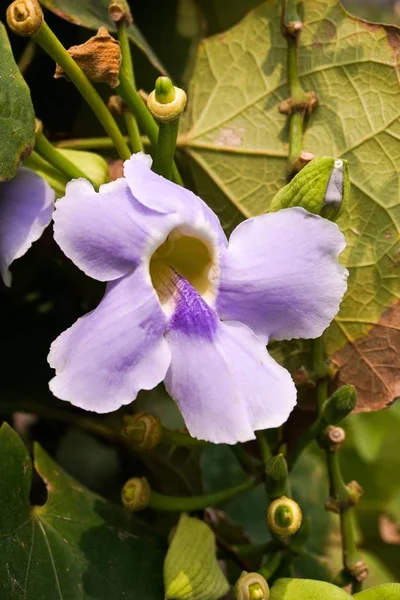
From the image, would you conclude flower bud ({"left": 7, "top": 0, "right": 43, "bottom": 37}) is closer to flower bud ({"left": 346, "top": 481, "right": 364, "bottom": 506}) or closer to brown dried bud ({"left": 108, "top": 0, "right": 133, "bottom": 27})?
brown dried bud ({"left": 108, "top": 0, "right": 133, "bottom": 27})

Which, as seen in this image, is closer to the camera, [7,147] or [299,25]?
[7,147]

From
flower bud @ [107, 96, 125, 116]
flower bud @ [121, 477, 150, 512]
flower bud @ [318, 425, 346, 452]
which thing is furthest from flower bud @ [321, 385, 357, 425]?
flower bud @ [107, 96, 125, 116]

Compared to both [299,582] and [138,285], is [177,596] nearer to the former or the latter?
[299,582]

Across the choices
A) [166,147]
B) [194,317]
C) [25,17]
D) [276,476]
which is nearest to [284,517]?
[276,476]

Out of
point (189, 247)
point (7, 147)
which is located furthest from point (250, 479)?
point (7, 147)

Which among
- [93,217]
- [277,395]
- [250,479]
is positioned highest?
[93,217]

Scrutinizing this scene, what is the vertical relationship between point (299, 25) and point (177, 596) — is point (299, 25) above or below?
above
